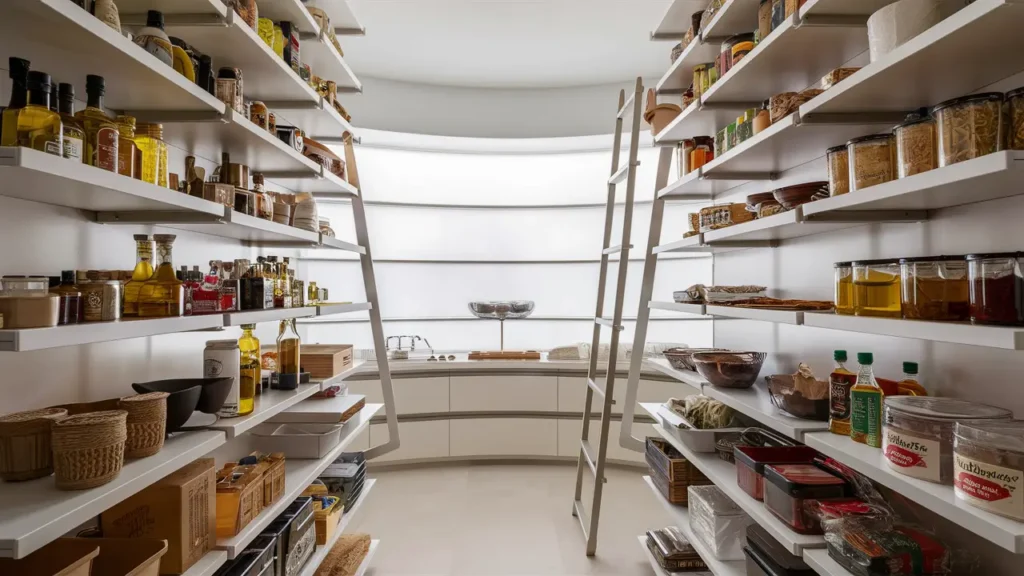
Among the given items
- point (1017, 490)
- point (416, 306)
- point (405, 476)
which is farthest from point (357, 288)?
point (1017, 490)

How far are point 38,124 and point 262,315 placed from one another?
2.31 ft

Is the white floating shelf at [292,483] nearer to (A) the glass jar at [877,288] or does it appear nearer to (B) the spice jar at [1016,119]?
(A) the glass jar at [877,288]

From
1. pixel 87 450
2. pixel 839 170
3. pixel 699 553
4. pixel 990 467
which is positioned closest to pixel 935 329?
pixel 990 467

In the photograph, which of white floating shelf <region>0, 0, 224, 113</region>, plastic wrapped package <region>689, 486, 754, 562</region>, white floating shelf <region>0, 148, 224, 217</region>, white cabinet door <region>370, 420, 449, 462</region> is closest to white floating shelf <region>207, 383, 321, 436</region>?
white floating shelf <region>0, 148, 224, 217</region>

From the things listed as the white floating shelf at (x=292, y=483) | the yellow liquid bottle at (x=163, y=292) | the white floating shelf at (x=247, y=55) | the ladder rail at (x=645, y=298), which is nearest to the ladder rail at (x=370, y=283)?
the white floating shelf at (x=292, y=483)

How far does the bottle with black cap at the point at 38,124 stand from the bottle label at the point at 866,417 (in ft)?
5.49

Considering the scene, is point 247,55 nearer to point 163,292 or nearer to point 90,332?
point 163,292

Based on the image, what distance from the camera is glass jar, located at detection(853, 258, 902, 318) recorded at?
1.10 metres

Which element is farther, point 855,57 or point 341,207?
point 341,207

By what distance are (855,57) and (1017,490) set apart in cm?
133

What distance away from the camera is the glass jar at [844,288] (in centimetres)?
123

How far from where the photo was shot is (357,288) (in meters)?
4.32

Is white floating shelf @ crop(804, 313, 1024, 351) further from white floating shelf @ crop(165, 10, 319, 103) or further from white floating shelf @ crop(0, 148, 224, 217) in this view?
white floating shelf @ crop(165, 10, 319, 103)

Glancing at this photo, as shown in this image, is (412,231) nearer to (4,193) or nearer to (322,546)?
(322,546)
